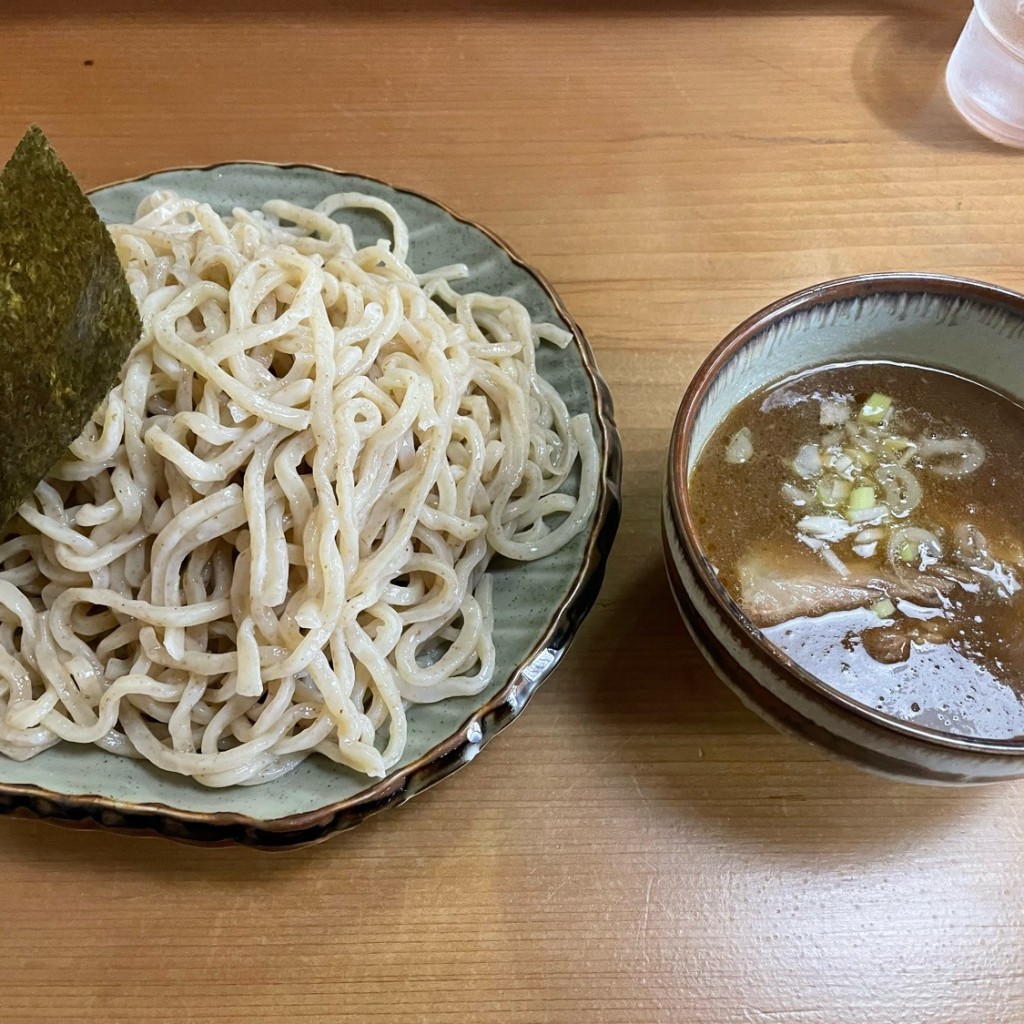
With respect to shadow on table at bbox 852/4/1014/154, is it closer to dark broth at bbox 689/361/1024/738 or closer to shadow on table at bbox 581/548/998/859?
dark broth at bbox 689/361/1024/738

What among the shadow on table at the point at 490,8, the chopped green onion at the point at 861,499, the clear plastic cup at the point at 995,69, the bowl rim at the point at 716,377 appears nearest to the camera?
the bowl rim at the point at 716,377

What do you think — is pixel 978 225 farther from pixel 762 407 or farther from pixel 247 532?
pixel 247 532

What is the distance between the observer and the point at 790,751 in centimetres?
138

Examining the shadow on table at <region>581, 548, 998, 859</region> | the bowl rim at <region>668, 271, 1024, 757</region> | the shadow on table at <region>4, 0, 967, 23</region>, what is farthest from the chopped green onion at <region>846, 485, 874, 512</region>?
the shadow on table at <region>4, 0, 967, 23</region>

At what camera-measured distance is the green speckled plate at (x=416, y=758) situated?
116 centimetres

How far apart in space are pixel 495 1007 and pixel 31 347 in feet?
3.57

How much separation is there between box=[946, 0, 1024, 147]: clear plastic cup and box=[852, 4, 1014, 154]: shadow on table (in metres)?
0.04

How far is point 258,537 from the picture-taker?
128cm

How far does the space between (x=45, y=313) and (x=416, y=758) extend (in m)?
0.79

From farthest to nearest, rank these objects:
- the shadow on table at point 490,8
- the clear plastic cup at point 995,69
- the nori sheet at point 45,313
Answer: the shadow on table at point 490,8 < the clear plastic cup at point 995,69 < the nori sheet at point 45,313

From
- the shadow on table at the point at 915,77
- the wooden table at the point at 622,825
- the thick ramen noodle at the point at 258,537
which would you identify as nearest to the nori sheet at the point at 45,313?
the thick ramen noodle at the point at 258,537

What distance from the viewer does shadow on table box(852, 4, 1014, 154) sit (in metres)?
2.27

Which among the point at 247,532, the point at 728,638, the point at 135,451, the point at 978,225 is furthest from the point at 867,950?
the point at 978,225

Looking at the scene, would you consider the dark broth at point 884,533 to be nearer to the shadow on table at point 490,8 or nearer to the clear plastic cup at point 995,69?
the clear plastic cup at point 995,69
